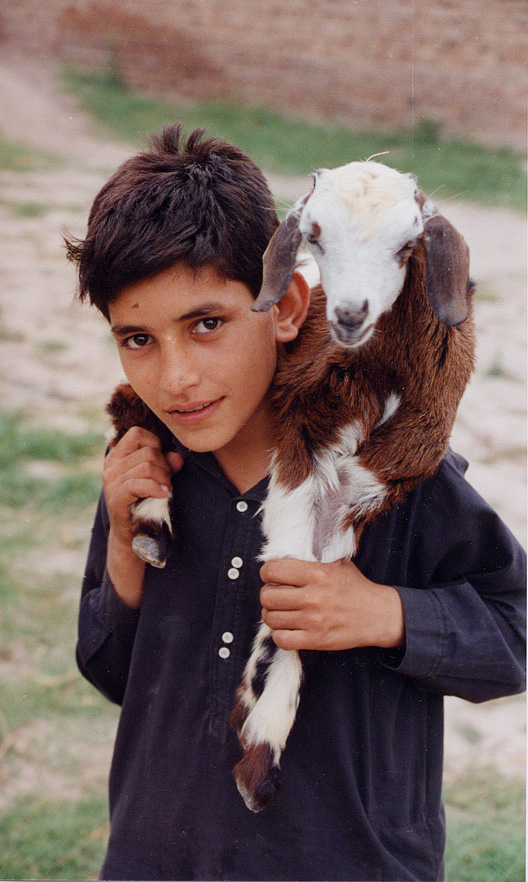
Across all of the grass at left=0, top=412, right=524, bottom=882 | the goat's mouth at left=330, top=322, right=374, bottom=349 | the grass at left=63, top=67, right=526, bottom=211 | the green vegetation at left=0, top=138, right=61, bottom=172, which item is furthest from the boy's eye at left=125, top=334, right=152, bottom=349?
the green vegetation at left=0, top=138, right=61, bottom=172

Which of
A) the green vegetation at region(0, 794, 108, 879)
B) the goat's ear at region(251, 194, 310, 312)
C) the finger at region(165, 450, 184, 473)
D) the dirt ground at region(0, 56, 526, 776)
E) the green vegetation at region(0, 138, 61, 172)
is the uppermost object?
the green vegetation at region(0, 138, 61, 172)

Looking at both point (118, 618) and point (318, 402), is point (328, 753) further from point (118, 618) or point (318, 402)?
point (318, 402)

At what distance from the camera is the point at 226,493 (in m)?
1.22

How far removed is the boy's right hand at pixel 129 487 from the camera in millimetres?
1208

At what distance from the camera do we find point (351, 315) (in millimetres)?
889

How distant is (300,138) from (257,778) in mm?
2013

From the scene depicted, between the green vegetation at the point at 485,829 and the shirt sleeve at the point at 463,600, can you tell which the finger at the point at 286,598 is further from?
the green vegetation at the point at 485,829

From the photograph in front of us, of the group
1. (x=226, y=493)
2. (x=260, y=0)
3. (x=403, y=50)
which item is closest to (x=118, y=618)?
(x=226, y=493)

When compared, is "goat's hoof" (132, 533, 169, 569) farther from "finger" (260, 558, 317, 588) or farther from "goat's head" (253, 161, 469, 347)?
"goat's head" (253, 161, 469, 347)

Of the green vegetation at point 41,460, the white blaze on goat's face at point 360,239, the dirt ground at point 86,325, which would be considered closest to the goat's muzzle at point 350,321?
the white blaze on goat's face at point 360,239

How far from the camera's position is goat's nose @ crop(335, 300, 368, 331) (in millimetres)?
888

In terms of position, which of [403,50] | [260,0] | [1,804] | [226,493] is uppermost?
[403,50]

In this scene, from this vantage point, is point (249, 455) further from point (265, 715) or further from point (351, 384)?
point (265, 715)

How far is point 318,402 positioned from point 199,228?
0.90 ft
